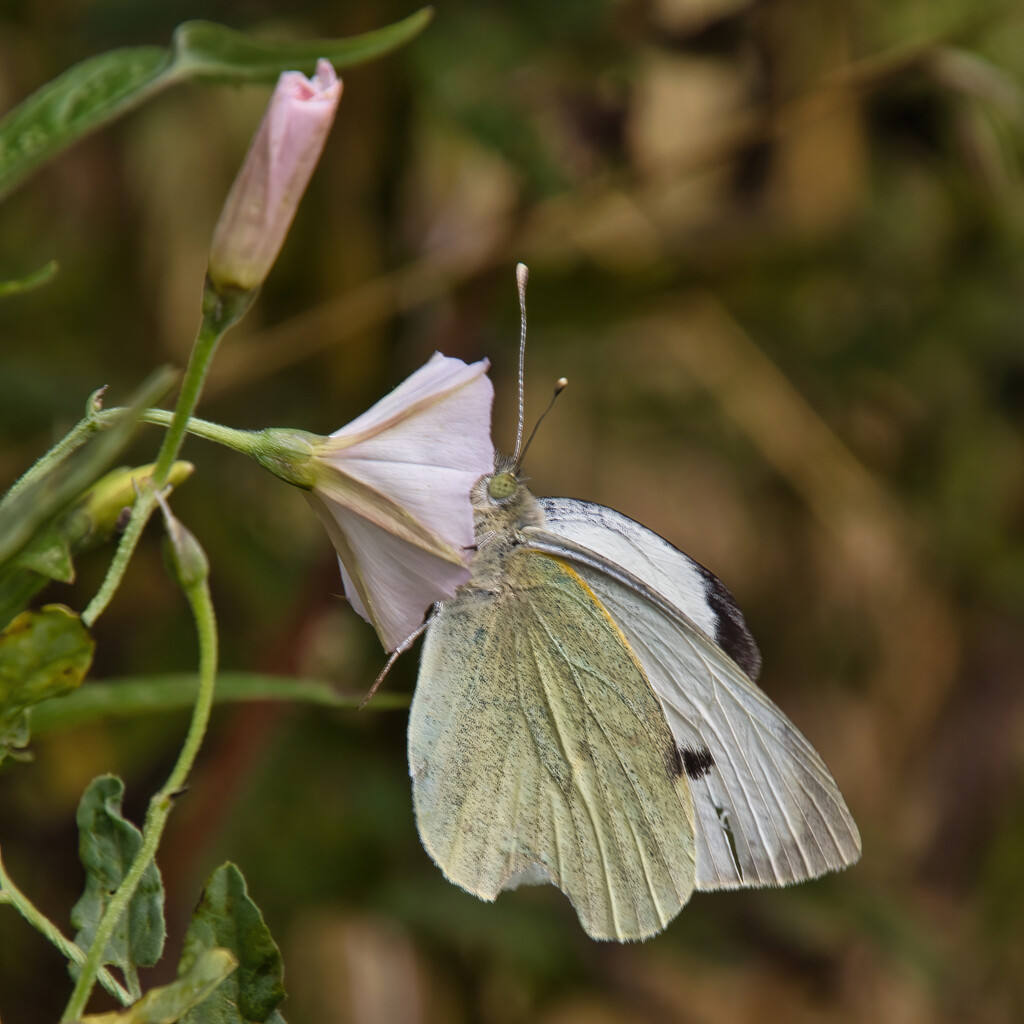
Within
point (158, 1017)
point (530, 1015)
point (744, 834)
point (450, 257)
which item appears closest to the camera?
point (158, 1017)

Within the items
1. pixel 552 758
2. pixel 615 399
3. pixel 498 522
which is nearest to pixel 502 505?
pixel 498 522

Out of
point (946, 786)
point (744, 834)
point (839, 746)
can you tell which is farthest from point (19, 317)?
point (946, 786)

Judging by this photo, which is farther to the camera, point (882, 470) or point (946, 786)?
point (946, 786)

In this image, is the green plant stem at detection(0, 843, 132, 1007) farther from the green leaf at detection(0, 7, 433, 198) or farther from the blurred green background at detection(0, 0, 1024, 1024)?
the blurred green background at detection(0, 0, 1024, 1024)

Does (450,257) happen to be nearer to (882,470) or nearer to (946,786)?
(882,470)

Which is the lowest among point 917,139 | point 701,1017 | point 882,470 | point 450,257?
point 701,1017

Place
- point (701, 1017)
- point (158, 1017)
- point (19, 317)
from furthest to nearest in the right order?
point (701, 1017), point (19, 317), point (158, 1017)

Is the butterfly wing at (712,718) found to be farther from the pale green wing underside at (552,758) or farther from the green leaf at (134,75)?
the green leaf at (134,75)
